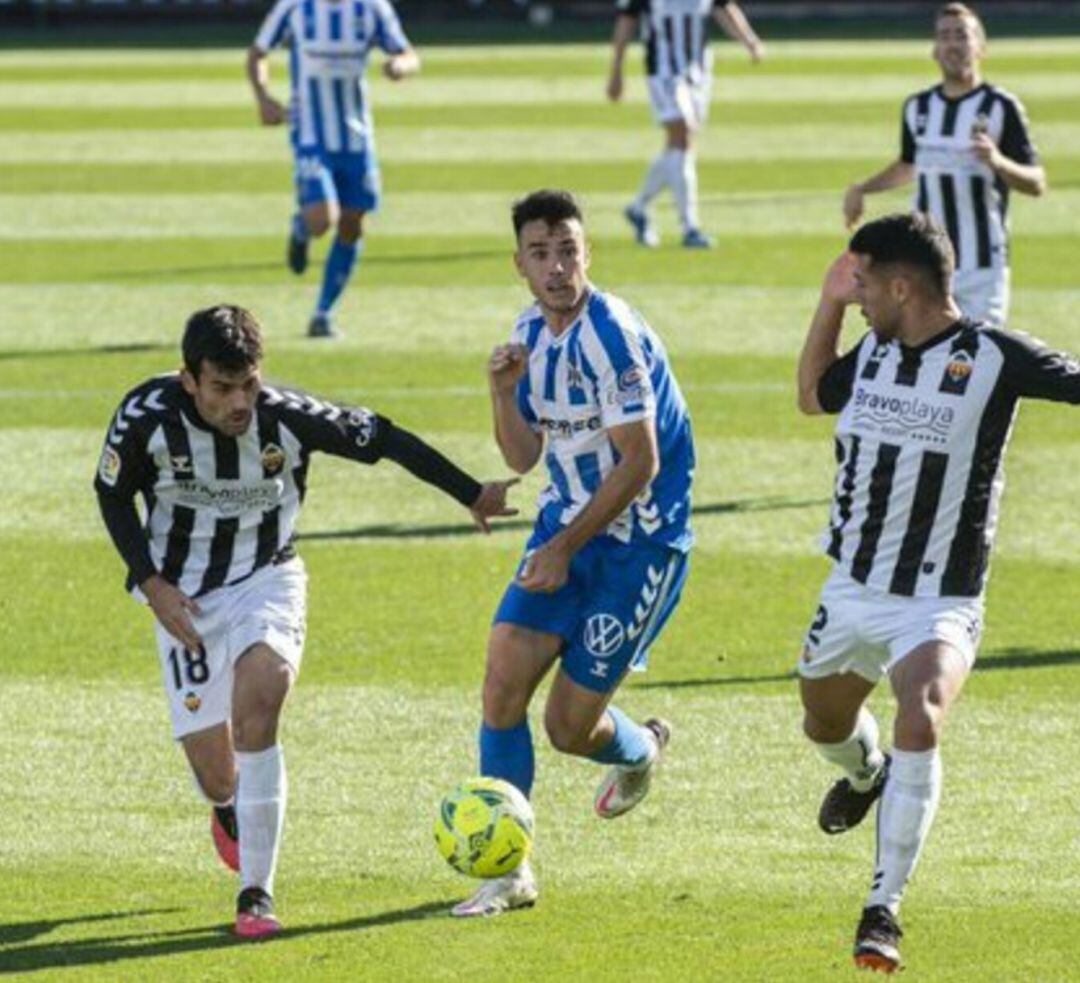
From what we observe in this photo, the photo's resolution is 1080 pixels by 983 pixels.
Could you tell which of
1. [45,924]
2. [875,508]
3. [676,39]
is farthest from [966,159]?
[676,39]

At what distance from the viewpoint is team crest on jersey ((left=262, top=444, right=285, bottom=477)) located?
880 centimetres

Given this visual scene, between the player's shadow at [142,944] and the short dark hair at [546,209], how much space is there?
201cm

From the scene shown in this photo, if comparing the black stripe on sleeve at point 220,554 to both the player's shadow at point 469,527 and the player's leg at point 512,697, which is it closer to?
the player's leg at point 512,697

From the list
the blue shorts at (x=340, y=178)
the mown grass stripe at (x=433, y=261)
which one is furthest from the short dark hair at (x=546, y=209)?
the mown grass stripe at (x=433, y=261)

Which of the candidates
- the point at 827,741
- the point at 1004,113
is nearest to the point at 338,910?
the point at 827,741

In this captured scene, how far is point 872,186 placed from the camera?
47.0 feet

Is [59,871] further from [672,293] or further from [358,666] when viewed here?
[672,293]

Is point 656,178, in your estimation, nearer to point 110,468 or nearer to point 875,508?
point 110,468

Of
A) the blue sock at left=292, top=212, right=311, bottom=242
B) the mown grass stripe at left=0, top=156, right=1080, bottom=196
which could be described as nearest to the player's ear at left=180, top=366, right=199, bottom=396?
the blue sock at left=292, top=212, right=311, bottom=242

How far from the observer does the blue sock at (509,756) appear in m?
8.73

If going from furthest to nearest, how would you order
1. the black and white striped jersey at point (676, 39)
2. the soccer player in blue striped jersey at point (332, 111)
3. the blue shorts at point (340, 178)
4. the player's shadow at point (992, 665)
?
the black and white striped jersey at point (676, 39) < the blue shorts at point (340, 178) < the soccer player in blue striped jersey at point (332, 111) < the player's shadow at point (992, 665)

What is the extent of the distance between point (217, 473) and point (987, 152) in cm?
665

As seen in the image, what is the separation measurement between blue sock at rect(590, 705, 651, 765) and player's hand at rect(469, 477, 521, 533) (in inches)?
29.0

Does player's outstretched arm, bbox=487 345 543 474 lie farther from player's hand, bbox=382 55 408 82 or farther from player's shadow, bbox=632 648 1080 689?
player's hand, bbox=382 55 408 82
